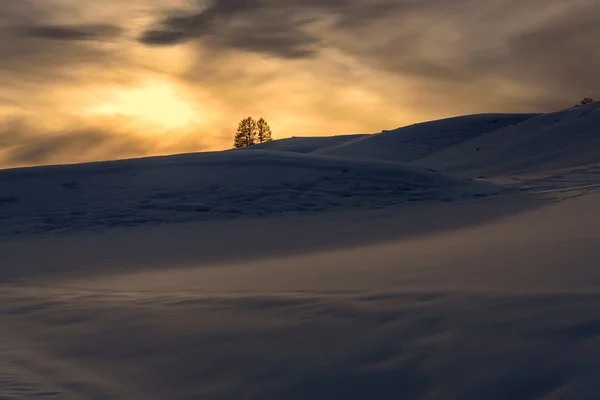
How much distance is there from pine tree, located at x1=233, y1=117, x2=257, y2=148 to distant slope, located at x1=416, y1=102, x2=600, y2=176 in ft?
135

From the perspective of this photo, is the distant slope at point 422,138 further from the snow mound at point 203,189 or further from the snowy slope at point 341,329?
the snowy slope at point 341,329

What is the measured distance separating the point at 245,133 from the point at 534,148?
158 feet

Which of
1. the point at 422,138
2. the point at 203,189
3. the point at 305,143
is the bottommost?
the point at 203,189

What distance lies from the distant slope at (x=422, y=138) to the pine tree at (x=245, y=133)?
103 feet

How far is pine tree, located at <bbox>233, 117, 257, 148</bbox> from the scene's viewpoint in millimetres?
68500

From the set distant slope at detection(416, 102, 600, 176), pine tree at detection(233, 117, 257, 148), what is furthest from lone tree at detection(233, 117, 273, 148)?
distant slope at detection(416, 102, 600, 176)

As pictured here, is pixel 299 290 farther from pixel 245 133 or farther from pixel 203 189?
pixel 245 133

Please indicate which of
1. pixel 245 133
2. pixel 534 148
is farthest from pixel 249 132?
pixel 534 148

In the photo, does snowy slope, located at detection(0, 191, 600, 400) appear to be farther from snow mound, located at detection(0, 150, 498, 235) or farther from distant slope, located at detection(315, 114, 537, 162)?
distant slope, located at detection(315, 114, 537, 162)

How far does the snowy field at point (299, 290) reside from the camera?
3.16m

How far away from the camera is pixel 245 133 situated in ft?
225

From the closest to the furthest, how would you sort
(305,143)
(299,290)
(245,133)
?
1. (299,290)
2. (305,143)
3. (245,133)

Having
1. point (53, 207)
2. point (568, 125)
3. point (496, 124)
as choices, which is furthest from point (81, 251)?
point (496, 124)

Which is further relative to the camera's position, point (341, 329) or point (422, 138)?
point (422, 138)
